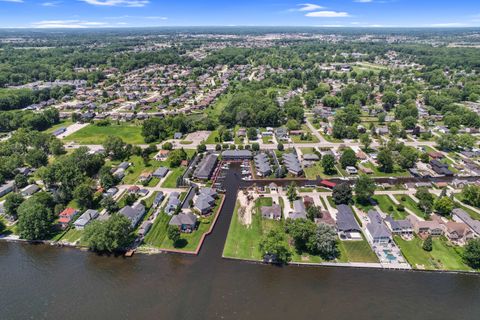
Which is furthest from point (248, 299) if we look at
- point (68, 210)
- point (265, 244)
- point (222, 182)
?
point (68, 210)

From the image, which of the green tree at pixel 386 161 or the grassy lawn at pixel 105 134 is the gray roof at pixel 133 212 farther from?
the green tree at pixel 386 161

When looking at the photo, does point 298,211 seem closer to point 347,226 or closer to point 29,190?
point 347,226

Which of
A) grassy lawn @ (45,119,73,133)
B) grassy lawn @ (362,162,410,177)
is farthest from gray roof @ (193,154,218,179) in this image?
grassy lawn @ (45,119,73,133)

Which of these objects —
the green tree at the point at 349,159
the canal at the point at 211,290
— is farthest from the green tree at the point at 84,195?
the green tree at the point at 349,159

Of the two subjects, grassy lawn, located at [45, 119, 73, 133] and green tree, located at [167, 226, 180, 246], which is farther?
grassy lawn, located at [45, 119, 73, 133]

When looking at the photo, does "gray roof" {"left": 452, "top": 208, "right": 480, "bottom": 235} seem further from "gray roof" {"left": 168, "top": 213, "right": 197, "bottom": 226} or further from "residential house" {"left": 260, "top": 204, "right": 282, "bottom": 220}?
"gray roof" {"left": 168, "top": 213, "right": 197, "bottom": 226}

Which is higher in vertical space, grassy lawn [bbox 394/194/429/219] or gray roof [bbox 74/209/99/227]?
grassy lawn [bbox 394/194/429/219]

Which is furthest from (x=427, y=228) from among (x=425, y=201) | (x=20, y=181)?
(x=20, y=181)
